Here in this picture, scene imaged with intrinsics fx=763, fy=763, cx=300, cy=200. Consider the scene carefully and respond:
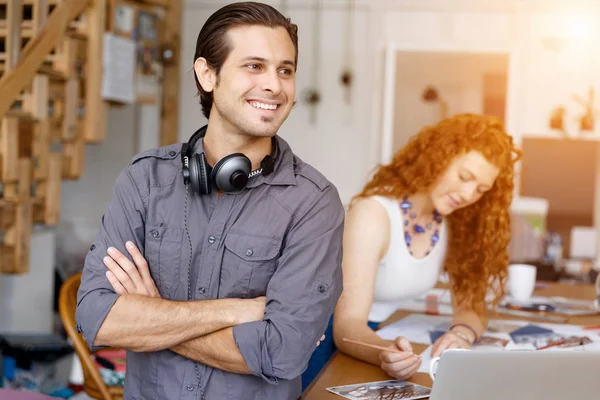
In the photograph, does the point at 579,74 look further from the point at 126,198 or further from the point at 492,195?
the point at 126,198

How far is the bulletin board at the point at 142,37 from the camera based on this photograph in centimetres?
429

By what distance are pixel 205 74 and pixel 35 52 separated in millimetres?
1934

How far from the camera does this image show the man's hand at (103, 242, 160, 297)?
5.01 feet

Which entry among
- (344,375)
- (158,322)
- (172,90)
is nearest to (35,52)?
(172,90)

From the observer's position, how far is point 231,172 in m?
1.54

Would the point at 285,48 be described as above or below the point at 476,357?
above

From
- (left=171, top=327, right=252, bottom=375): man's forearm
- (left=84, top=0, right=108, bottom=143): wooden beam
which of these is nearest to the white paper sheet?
(left=171, top=327, right=252, bottom=375): man's forearm

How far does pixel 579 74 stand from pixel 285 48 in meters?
4.01

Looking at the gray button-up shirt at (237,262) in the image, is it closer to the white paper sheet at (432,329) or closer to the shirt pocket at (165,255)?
the shirt pocket at (165,255)

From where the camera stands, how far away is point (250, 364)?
1.43 metres

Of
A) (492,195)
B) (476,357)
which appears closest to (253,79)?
(476,357)

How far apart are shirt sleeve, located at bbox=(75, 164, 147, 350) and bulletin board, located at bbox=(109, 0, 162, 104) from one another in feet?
9.13

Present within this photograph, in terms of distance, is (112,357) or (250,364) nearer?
(250,364)

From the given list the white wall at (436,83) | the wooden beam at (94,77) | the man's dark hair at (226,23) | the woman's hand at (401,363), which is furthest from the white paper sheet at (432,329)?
the white wall at (436,83)
